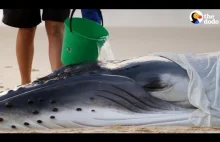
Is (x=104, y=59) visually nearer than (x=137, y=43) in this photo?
Yes

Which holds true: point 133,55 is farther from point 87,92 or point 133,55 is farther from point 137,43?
point 87,92

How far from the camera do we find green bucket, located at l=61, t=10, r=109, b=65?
7.89 ft

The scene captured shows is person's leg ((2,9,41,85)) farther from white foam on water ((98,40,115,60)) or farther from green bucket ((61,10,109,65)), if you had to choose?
white foam on water ((98,40,115,60))

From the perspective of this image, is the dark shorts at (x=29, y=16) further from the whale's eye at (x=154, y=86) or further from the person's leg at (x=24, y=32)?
the whale's eye at (x=154, y=86)

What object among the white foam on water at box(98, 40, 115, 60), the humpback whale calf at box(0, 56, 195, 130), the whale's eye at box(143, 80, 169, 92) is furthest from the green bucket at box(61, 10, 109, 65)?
the whale's eye at box(143, 80, 169, 92)

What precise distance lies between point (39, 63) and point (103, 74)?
1.19 feet

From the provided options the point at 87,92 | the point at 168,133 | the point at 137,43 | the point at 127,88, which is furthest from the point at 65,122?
the point at 137,43

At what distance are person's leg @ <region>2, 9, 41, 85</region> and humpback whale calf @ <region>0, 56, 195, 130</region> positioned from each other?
16cm

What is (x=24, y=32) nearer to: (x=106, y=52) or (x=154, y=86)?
(x=106, y=52)

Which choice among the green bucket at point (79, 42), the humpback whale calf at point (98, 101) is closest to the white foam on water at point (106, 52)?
the green bucket at point (79, 42)

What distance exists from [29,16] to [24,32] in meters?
0.15

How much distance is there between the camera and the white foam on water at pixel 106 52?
2.46 m

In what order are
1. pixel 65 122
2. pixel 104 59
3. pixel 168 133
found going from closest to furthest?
1. pixel 168 133
2. pixel 65 122
3. pixel 104 59
